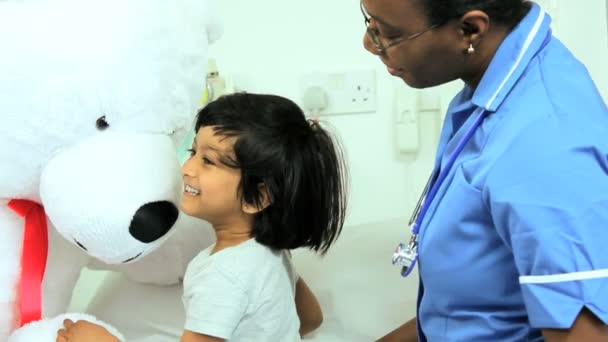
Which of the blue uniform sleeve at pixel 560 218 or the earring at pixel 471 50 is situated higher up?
the earring at pixel 471 50

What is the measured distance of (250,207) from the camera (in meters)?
0.93

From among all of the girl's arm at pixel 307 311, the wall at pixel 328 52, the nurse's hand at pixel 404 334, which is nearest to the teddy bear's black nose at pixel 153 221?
the girl's arm at pixel 307 311

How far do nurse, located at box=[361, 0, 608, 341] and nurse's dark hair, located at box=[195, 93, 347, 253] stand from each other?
0.63ft

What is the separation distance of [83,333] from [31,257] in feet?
0.49

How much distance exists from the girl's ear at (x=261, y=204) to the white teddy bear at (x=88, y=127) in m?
0.11

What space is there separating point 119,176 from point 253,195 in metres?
0.20

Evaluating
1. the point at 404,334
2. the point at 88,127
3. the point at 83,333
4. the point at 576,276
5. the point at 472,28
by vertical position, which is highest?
the point at 472,28

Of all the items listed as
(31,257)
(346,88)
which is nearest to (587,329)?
(31,257)

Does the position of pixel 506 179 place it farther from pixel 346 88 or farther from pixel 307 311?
pixel 346 88

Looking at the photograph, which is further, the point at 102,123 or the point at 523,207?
the point at 102,123

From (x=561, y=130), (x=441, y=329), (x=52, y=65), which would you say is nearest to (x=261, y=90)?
(x=52, y=65)

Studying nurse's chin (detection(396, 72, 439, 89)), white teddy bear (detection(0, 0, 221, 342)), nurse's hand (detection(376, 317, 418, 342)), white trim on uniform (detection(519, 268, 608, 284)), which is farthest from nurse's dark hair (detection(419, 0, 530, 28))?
nurse's hand (detection(376, 317, 418, 342))

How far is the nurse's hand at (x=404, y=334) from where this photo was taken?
41.7 inches

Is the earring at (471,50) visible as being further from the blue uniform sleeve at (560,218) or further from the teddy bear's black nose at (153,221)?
the teddy bear's black nose at (153,221)
